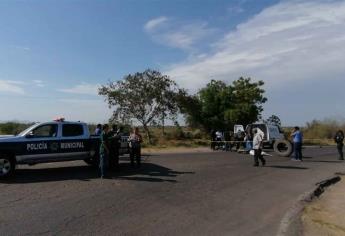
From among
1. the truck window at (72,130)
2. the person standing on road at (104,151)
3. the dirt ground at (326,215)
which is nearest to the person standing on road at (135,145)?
the truck window at (72,130)

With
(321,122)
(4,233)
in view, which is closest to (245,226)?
(4,233)

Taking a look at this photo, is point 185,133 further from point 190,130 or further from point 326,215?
point 326,215

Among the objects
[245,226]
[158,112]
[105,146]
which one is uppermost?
[158,112]

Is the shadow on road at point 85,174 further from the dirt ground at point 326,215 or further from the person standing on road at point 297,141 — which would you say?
the person standing on road at point 297,141

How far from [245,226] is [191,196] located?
11.0 feet

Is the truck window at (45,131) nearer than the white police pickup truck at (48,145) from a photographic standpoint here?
No

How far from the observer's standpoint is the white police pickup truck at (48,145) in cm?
1587

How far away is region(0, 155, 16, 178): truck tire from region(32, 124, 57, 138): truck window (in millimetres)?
1226

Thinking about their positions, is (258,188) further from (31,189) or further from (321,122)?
(321,122)

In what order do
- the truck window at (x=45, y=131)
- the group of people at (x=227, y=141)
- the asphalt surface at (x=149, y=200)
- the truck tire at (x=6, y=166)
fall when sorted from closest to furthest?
the asphalt surface at (x=149, y=200), the truck tire at (x=6, y=166), the truck window at (x=45, y=131), the group of people at (x=227, y=141)

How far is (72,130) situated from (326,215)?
10.1 meters

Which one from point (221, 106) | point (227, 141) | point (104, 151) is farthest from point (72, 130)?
point (221, 106)

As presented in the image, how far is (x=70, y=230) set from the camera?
8.55 metres

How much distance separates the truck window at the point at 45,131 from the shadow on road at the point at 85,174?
1.33 meters
